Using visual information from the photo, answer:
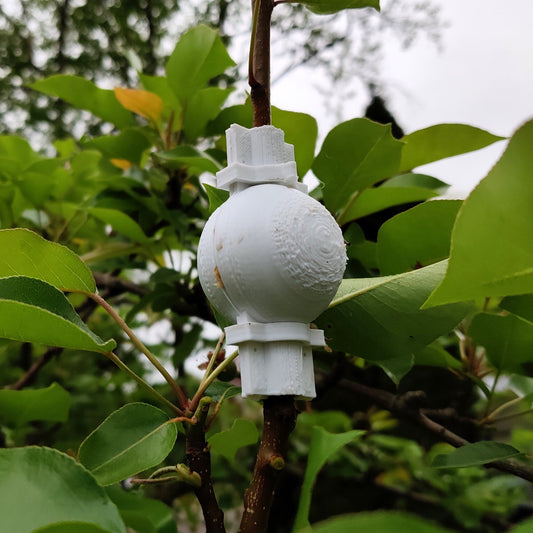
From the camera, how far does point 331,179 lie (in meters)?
0.52

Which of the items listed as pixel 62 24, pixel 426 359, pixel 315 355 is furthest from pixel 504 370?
pixel 62 24

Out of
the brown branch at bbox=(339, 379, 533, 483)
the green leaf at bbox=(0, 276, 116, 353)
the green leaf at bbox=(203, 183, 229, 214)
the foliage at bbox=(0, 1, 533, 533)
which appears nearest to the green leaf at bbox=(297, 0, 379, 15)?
the foliage at bbox=(0, 1, 533, 533)

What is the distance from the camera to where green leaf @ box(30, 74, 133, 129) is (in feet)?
2.38

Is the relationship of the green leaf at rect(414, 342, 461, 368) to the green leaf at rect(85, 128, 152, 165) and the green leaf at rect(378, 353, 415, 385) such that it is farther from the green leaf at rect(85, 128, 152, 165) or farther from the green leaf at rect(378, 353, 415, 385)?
the green leaf at rect(85, 128, 152, 165)

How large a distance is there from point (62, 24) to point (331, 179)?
3.53 m

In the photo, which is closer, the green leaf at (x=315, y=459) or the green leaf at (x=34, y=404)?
the green leaf at (x=315, y=459)

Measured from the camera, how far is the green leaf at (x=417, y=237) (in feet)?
1.40

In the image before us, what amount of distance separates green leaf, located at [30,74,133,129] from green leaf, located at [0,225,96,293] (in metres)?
0.41

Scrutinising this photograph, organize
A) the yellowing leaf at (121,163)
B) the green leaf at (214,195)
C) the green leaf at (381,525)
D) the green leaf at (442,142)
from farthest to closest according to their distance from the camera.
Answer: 1. the yellowing leaf at (121,163)
2. the green leaf at (442,142)
3. the green leaf at (214,195)
4. the green leaf at (381,525)

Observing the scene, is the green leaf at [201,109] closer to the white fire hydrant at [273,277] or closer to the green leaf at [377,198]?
the green leaf at [377,198]

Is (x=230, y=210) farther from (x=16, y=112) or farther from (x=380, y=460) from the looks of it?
(x=16, y=112)

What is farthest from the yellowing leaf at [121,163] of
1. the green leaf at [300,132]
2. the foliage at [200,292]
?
the green leaf at [300,132]

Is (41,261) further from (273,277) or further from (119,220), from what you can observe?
(119,220)

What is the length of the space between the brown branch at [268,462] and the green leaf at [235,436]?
4.3 inches
